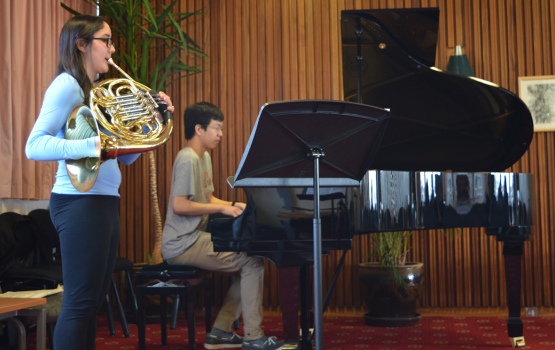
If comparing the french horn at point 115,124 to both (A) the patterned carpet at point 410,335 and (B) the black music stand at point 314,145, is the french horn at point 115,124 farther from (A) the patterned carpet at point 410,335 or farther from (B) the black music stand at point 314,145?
(A) the patterned carpet at point 410,335

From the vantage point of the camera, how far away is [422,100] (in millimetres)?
4852

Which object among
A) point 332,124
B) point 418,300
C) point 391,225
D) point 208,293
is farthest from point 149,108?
point 418,300

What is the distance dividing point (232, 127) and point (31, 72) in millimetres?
1844

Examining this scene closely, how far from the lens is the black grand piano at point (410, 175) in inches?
153

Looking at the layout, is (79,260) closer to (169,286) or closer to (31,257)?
(169,286)

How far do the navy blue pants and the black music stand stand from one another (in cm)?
68

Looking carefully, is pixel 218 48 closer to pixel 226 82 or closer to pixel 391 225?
pixel 226 82

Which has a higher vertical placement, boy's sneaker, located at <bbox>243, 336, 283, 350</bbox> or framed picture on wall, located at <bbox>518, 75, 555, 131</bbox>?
framed picture on wall, located at <bbox>518, 75, 555, 131</bbox>

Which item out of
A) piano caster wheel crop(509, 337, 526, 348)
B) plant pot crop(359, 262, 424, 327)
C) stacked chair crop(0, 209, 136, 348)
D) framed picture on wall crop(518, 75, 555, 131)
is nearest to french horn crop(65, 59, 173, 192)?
stacked chair crop(0, 209, 136, 348)

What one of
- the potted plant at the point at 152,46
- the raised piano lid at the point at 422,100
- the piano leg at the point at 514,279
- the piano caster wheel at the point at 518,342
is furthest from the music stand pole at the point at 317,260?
the potted plant at the point at 152,46

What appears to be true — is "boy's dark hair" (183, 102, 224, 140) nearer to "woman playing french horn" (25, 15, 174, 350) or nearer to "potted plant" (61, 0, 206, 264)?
"potted plant" (61, 0, 206, 264)

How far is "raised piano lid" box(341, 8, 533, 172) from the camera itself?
14.9ft

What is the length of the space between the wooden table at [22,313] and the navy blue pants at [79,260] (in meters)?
0.79

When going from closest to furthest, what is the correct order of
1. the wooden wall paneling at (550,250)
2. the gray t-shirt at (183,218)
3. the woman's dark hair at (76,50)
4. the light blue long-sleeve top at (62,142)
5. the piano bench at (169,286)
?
1. the light blue long-sleeve top at (62,142)
2. the woman's dark hair at (76,50)
3. the piano bench at (169,286)
4. the gray t-shirt at (183,218)
5. the wooden wall paneling at (550,250)
